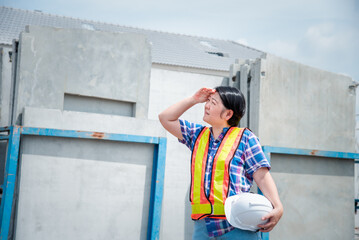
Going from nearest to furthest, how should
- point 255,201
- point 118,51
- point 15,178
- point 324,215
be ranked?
point 255,201 → point 15,178 → point 324,215 → point 118,51

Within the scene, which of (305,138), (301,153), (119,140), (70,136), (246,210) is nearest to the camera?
(246,210)

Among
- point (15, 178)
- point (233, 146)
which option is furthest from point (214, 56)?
point (233, 146)

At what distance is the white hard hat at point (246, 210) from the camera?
2.04 metres

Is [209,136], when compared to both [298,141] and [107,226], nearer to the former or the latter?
[107,226]

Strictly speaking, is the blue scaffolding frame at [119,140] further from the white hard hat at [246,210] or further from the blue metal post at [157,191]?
the white hard hat at [246,210]

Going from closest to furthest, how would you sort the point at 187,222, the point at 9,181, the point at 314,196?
1. the point at 9,181
2. the point at 314,196
3. the point at 187,222

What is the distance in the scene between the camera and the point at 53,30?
5.52m

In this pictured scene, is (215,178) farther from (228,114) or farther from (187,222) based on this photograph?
(187,222)

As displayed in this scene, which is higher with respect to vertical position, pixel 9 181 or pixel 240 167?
pixel 240 167

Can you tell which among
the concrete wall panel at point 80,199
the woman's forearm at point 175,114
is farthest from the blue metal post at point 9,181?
the woman's forearm at point 175,114

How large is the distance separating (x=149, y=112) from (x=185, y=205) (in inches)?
77.6

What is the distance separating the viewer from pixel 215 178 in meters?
2.18

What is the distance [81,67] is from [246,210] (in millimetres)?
4323

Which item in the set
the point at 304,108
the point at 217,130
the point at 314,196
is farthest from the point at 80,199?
the point at 304,108
